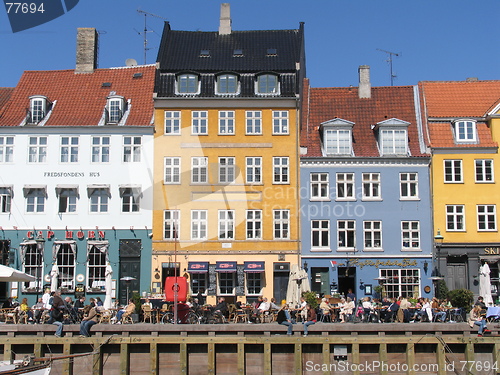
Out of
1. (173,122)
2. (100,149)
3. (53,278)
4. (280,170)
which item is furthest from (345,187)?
(53,278)

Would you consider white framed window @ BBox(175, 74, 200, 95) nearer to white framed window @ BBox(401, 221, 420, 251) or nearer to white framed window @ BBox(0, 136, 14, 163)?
white framed window @ BBox(0, 136, 14, 163)

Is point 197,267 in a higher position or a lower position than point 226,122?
lower

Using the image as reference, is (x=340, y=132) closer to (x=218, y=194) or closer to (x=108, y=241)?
(x=218, y=194)

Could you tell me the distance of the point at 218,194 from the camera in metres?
38.3

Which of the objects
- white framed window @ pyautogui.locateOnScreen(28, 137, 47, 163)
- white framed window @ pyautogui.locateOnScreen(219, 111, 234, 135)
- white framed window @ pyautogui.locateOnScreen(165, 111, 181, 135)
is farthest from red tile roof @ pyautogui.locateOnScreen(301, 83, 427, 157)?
white framed window @ pyautogui.locateOnScreen(28, 137, 47, 163)

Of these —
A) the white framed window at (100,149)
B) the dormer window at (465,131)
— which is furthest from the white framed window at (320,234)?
the white framed window at (100,149)

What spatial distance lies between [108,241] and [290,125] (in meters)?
11.9

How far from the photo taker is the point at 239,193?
1508 inches

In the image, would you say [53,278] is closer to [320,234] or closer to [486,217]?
[320,234]

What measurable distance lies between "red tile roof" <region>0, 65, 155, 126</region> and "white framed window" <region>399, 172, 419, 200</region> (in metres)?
14.5

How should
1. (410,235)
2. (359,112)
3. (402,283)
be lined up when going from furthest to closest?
(359,112) < (410,235) < (402,283)

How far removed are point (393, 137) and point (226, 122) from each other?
9441 mm

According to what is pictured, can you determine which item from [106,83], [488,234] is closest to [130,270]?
[106,83]

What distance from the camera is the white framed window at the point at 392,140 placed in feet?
128
